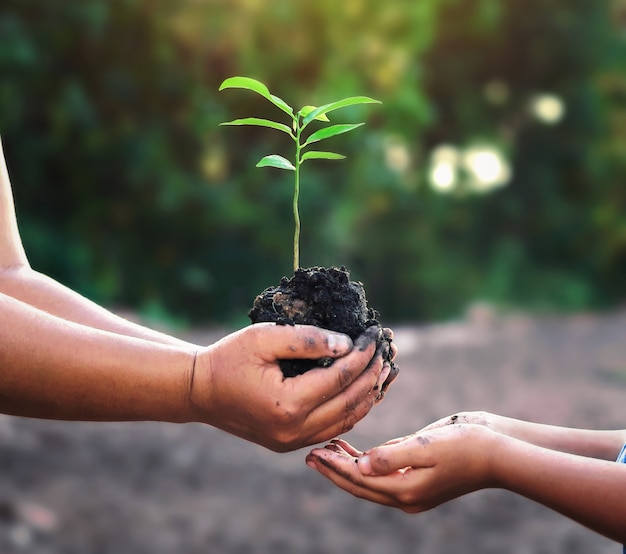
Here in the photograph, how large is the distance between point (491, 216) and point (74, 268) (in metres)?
4.63

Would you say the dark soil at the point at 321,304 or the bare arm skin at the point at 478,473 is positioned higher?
the dark soil at the point at 321,304

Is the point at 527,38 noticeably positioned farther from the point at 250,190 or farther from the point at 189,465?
the point at 189,465

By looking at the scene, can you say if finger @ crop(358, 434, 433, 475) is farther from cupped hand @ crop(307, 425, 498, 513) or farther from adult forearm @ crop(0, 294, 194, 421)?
adult forearm @ crop(0, 294, 194, 421)

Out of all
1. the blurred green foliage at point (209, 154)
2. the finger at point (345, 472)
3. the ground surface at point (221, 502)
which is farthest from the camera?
the blurred green foliage at point (209, 154)

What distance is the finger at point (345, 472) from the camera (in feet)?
4.45

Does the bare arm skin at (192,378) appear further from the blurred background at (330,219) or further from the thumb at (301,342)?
the blurred background at (330,219)

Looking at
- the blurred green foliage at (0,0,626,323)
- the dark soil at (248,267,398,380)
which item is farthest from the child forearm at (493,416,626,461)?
the blurred green foliage at (0,0,626,323)

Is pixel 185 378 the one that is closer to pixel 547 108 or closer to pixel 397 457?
pixel 397 457

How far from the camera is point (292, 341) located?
1.25 m

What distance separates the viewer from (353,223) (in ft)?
22.5

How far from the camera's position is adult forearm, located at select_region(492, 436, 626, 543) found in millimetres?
1278

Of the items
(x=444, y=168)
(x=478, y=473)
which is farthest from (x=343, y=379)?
(x=444, y=168)

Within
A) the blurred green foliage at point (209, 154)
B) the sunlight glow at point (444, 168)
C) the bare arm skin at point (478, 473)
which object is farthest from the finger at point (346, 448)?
the sunlight glow at point (444, 168)

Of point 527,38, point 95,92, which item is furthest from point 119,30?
point 527,38
